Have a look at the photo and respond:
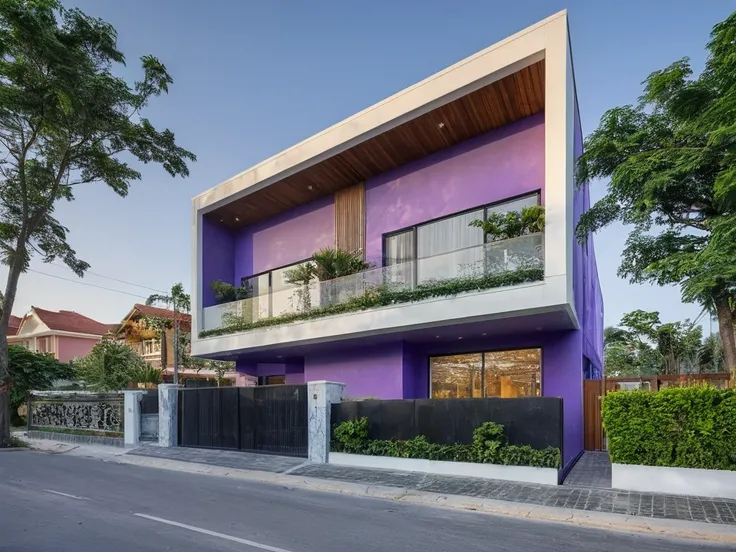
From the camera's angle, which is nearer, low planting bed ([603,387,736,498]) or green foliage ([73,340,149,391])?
low planting bed ([603,387,736,498])

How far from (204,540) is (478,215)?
1123 centimetres

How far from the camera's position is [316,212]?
19.1 m

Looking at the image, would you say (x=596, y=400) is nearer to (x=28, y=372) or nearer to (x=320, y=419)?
(x=320, y=419)

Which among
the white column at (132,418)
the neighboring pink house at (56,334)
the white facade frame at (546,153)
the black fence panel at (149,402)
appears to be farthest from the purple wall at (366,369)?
the neighboring pink house at (56,334)

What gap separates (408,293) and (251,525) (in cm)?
782

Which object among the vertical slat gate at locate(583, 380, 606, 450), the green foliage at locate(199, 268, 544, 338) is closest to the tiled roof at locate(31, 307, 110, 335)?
the green foliage at locate(199, 268, 544, 338)

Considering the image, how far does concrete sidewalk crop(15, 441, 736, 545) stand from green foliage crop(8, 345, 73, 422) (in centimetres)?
1491

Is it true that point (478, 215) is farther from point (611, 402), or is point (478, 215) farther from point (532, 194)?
point (611, 402)

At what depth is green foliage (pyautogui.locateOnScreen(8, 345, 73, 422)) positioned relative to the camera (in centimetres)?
2384

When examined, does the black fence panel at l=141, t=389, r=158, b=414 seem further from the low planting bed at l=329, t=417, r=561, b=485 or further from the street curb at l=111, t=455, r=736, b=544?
the low planting bed at l=329, t=417, r=561, b=485

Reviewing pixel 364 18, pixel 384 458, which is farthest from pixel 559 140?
pixel 384 458

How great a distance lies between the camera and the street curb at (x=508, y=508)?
6633mm

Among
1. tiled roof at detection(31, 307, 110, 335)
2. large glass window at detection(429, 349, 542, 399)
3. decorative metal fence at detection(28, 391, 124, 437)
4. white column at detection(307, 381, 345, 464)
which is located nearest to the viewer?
white column at detection(307, 381, 345, 464)

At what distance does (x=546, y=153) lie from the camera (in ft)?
38.5
